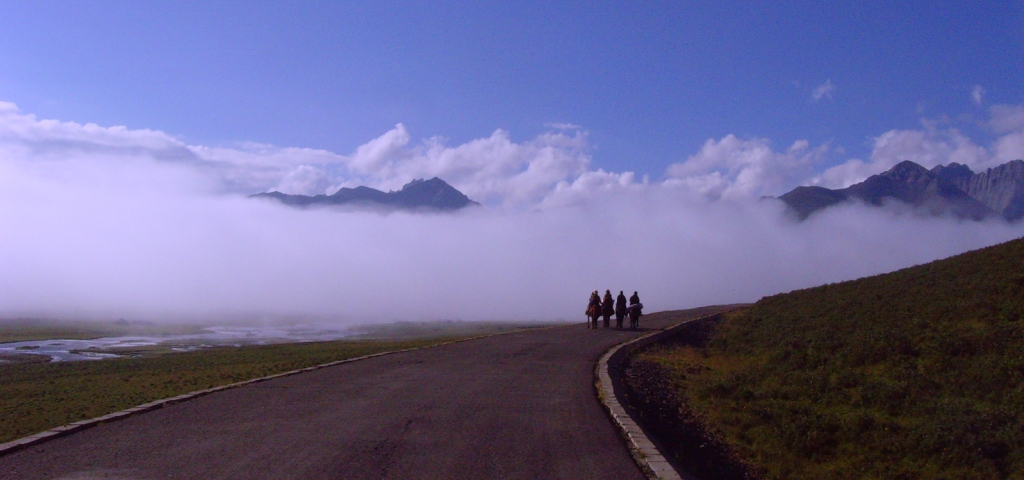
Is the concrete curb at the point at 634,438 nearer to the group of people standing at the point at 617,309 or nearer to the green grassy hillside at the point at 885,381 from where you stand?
the green grassy hillside at the point at 885,381

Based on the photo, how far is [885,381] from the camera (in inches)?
781

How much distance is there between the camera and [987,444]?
45.2ft

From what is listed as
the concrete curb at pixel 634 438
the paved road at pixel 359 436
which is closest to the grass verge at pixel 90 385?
the paved road at pixel 359 436

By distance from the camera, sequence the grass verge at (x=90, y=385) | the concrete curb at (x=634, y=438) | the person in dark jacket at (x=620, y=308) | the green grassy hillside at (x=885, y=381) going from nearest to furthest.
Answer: the concrete curb at (x=634, y=438), the green grassy hillside at (x=885, y=381), the grass verge at (x=90, y=385), the person in dark jacket at (x=620, y=308)

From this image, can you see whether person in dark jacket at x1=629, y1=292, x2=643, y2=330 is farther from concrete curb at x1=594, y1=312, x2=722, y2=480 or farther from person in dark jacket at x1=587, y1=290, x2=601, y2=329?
concrete curb at x1=594, y1=312, x2=722, y2=480

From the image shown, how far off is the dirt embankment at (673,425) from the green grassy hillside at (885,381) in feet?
1.72

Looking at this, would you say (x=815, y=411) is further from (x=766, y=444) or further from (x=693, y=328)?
(x=693, y=328)

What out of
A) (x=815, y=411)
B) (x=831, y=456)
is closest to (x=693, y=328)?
(x=815, y=411)

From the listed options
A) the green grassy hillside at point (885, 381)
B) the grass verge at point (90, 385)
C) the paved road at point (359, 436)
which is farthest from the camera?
the grass verge at point (90, 385)

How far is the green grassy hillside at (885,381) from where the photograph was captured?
14.4 meters

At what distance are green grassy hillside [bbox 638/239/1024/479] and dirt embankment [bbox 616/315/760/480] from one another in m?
0.52

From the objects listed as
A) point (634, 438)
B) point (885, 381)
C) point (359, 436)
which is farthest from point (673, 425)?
point (885, 381)

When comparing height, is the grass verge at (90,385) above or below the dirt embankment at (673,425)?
above

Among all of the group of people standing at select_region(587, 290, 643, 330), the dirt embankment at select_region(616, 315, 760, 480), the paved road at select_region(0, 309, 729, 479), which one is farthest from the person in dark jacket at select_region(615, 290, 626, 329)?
the paved road at select_region(0, 309, 729, 479)
